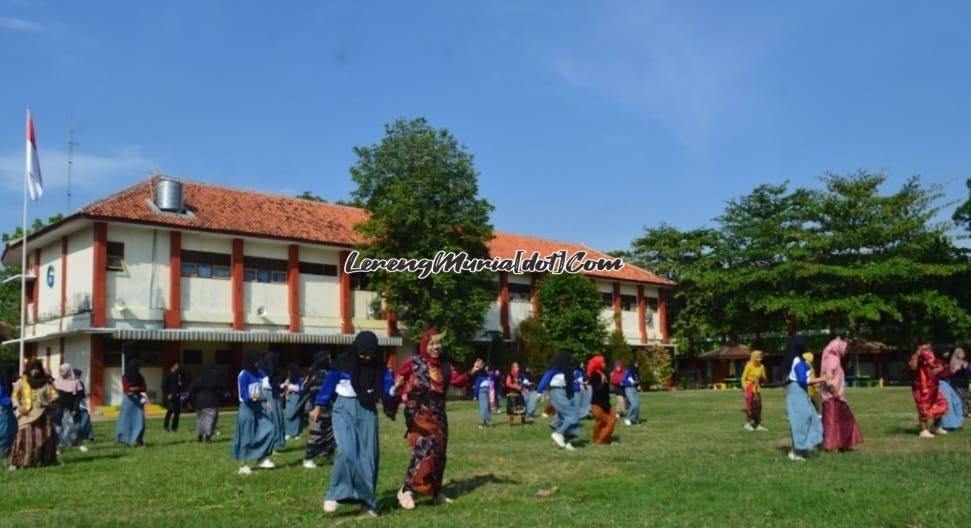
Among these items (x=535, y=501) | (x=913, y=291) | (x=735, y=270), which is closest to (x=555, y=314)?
(x=735, y=270)

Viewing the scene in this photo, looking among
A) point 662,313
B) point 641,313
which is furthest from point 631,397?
point 662,313

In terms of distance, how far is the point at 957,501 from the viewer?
825cm

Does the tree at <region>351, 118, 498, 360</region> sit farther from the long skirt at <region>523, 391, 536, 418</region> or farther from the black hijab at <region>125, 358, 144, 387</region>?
the black hijab at <region>125, 358, 144, 387</region>

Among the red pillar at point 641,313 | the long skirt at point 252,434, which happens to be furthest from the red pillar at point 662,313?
the long skirt at point 252,434

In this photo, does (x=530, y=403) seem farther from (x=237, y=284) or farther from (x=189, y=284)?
(x=189, y=284)

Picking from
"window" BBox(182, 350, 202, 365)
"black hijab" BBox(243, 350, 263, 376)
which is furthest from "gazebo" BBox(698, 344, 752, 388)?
"black hijab" BBox(243, 350, 263, 376)

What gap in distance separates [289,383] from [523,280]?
31.6m

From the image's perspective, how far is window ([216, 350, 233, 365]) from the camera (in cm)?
3734

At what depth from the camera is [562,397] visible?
50.2 ft

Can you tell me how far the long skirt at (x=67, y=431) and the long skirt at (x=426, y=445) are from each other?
1025cm

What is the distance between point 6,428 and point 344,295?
25131mm

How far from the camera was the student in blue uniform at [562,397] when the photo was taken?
49.6 ft

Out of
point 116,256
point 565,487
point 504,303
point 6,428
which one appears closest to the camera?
point 565,487

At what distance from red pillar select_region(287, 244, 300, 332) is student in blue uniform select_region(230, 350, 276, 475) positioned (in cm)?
2531
